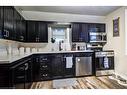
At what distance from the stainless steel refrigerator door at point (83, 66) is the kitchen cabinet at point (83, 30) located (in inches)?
24.4

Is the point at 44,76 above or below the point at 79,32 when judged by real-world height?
below

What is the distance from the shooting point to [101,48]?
421cm

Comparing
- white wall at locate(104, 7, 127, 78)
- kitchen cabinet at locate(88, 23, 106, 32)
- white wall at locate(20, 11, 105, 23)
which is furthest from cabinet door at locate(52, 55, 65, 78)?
white wall at locate(104, 7, 127, 78)

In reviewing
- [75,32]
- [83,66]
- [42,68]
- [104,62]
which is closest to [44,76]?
[42,68]

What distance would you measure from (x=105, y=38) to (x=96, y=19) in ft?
2.12

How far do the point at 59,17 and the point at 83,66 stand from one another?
1547 millimetres

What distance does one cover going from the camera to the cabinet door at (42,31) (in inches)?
144

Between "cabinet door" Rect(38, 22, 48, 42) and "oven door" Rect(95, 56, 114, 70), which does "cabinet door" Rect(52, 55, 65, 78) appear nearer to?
"cabinet door" Rect(38, 22, 48, 42)

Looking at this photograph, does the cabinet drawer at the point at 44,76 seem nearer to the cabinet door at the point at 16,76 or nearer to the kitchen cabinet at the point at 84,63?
the kitchen cabinet at the point at 84,63

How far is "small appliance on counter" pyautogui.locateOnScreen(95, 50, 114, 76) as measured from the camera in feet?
12.1

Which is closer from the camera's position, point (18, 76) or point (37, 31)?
point (18, 76)

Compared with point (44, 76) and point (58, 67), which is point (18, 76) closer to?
point (44, 76)

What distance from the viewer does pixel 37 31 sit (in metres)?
3.66
